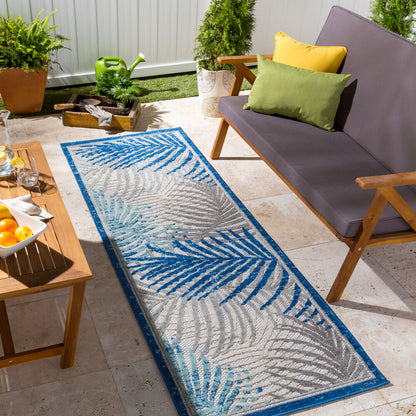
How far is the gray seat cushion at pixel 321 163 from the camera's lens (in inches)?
91.4

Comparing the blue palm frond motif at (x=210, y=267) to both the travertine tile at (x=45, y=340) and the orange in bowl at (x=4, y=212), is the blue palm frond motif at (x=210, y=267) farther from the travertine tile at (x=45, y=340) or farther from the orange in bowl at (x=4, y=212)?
the orange in bowl at (x=4, y=212)

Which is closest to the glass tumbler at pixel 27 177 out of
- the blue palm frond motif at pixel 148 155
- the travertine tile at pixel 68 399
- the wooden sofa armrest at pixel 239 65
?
the travertine tile at pixel 68 399

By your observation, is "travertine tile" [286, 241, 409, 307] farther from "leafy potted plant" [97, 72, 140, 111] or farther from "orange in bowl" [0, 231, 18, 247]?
"leafy potted plant" [97, 72, 140, 111]

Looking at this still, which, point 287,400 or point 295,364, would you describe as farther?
point 295,364

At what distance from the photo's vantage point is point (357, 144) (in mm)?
2916

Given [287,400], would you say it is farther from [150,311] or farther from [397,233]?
[397,233]

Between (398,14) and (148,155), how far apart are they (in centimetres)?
207

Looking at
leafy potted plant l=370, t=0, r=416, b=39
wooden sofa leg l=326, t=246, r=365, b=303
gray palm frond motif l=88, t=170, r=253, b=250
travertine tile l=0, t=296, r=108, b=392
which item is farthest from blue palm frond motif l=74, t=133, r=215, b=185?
leafy potted plant l=370, t=0, r=416, b=39

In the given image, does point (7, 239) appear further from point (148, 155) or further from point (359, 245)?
point (148, 155)

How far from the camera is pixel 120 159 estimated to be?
3367mm

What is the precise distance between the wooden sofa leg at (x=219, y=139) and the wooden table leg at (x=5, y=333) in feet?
5.74

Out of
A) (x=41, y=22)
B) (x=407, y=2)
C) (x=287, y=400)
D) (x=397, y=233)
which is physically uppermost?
(x=407, y=2)

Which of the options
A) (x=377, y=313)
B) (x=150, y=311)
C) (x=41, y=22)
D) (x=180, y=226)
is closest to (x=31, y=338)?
(x=150, y=311)

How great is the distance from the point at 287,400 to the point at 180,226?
1122 millimetres
